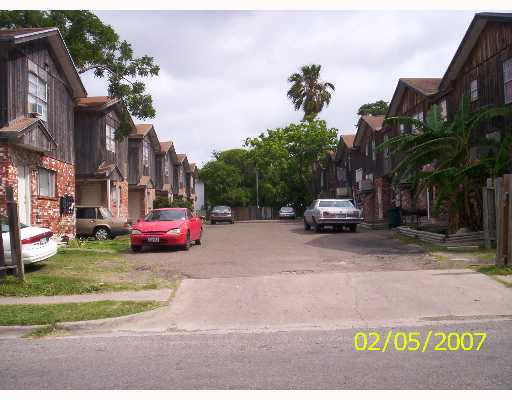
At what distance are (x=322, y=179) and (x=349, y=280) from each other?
42.1 meters

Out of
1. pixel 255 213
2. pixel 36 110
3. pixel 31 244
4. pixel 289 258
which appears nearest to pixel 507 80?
pixel 289 258

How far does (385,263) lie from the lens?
39.1ft

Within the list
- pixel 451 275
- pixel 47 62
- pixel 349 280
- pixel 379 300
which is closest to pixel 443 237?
pixel 451 275

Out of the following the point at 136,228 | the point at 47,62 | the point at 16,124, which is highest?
the point at 47,62

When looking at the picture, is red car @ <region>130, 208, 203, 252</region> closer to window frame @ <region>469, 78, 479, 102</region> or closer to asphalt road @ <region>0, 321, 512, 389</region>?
asphalt road @ <region>0, 321, 512, 389</region>

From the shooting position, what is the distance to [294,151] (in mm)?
48375

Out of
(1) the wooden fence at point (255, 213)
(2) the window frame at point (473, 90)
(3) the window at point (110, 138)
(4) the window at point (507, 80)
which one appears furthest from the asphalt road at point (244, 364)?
(1) the wooden fence at point (255, 213)

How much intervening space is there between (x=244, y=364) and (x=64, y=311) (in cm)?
375

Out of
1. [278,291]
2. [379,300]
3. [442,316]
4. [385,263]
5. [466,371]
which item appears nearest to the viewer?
[466,371]

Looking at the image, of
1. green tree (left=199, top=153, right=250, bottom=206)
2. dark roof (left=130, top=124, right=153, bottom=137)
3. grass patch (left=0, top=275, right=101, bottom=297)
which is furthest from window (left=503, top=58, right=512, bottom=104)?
green tree (left=199, top=153, right=250, bottom=206)

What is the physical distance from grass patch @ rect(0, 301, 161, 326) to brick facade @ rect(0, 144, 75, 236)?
25.7ft

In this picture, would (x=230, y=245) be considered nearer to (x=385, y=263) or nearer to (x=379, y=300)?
(x=385, y=263)

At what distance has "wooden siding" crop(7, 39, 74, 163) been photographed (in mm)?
15477

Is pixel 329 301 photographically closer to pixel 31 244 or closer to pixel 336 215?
pixel 31 244
